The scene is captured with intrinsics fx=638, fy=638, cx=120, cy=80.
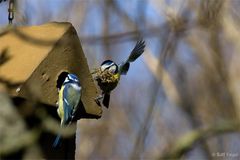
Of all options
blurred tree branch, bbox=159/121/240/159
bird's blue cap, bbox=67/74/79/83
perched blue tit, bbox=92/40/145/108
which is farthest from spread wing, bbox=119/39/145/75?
blurred tree branch, bbox=159/121/240/159

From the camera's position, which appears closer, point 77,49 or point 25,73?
point 25,73

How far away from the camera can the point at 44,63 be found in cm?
244

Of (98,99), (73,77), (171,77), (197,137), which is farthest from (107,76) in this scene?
(171,77)

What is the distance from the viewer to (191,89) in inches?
348

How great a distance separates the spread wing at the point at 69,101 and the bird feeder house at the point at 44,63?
6 centimetres

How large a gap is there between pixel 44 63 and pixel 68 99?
178 mm

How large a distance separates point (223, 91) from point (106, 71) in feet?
18.1

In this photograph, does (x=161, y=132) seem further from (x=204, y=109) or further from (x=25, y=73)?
(x=25, y=73)

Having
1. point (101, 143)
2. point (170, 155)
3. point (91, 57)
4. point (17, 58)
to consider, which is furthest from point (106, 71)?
point (101, 143)

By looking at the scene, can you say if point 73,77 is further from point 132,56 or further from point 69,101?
point 132,56

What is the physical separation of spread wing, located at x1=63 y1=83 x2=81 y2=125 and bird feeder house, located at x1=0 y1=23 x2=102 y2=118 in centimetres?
6

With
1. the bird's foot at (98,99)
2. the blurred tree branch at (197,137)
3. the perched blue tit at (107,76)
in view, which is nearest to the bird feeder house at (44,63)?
the bird's foot at (98,99)

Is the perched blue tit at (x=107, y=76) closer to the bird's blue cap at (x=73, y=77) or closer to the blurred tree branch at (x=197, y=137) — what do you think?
the bird's blue cap at (x=73, y=77)

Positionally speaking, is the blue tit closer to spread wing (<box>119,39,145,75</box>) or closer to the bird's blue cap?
the bird's blue cap
